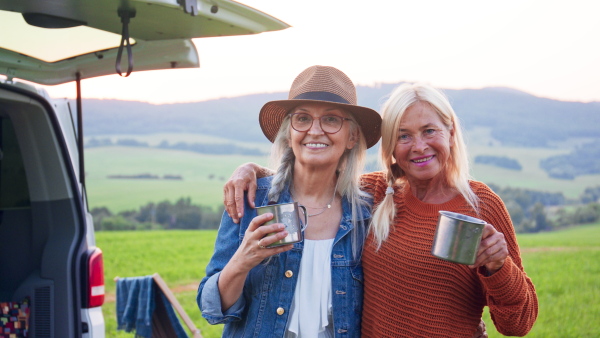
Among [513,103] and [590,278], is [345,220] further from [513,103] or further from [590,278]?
[513,103]

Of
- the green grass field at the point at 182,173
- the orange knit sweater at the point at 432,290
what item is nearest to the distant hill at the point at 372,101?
the green grass field at the point at 182,173

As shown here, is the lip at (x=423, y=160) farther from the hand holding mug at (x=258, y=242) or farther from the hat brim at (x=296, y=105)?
the hand holding mug at (x=258, y=242)

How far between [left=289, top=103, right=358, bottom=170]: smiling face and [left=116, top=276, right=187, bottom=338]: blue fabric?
2783 mm

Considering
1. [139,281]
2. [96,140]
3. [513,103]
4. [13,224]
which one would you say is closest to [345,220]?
[13,224]

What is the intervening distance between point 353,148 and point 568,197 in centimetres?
5124

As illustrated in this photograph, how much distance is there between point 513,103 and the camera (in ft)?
262

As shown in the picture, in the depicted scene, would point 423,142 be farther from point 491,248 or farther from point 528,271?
point 528,271

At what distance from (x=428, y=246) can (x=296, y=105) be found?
0.81 m

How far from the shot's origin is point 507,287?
7.42 ft

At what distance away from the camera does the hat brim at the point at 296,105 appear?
8.95 ft

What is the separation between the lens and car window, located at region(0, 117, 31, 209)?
332 cm

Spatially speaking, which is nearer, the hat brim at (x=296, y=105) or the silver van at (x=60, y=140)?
the hat brim at (x=296, y=105)

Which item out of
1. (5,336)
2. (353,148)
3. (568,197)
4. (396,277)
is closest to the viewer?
(396,277)

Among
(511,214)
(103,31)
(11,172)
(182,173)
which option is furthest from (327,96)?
(182,173)
